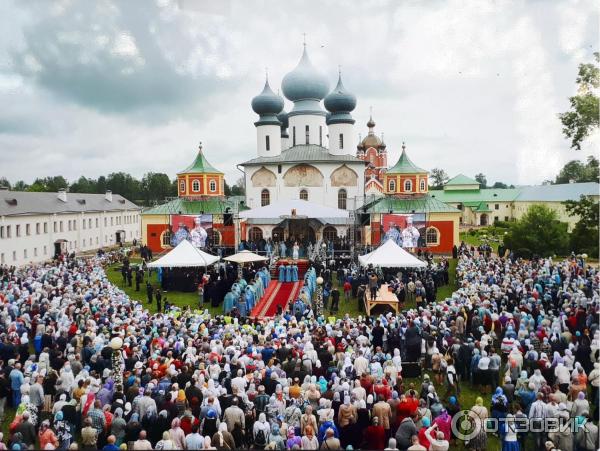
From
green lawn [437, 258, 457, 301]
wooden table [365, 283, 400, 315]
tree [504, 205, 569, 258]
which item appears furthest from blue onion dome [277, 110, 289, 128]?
wooden table [365, 283, 400, 315]

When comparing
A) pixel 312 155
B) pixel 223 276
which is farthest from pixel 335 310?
pixel 312 155

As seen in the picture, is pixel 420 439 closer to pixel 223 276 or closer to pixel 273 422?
pixel 273 422

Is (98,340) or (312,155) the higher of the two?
(312,155)

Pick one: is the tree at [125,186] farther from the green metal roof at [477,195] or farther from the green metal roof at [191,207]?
the green metal roof at [191,207]

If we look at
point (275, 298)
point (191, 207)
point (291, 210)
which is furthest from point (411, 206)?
point (275, 298)

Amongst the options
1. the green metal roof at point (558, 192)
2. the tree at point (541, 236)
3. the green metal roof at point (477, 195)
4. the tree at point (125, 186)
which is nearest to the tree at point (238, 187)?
the tree at point (125, 186)

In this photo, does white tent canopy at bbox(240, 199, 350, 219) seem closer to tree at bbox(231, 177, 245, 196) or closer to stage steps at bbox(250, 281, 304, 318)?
stage steps at bbox(250, 281, 304, 318)

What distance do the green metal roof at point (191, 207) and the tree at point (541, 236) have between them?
18.4 meters

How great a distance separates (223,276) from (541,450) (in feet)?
49.7

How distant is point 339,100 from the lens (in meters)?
39.3

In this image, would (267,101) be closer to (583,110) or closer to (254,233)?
(254,233)

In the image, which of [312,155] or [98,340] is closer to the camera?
[98,340]

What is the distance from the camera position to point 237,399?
8.78 m

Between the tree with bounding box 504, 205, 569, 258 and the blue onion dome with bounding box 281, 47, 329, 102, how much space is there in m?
18.9
